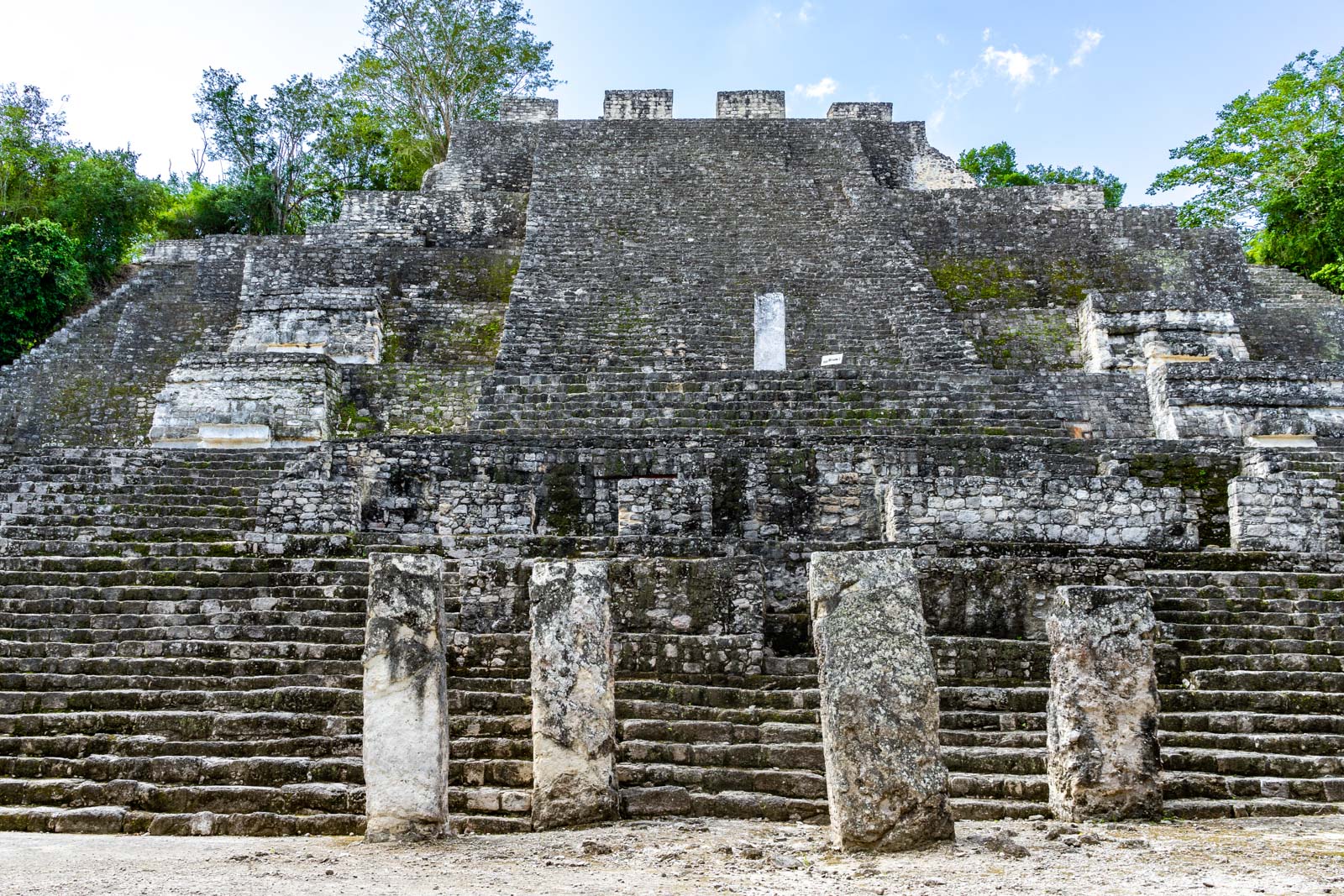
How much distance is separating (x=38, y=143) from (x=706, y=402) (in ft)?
53.8

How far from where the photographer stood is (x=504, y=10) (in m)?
23.2

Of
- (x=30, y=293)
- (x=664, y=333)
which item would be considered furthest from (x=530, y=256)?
(x=30, y=293)

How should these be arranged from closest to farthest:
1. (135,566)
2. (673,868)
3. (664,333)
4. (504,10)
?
(673,868)
(135,566)
(664,333)
(504,10)

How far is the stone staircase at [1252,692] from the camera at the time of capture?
4977 mm

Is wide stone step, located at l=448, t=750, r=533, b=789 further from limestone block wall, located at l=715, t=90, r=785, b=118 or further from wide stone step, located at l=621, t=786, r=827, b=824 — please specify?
limestone block wall, located at l=715, t=90, r=785, b=118

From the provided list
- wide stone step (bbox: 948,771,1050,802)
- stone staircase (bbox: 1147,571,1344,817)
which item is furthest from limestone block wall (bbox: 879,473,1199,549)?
wide stone step (bbox: 948,771,1050,802)

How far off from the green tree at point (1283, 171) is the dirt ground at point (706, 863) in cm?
1654

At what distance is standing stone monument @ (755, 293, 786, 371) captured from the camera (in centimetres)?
1205

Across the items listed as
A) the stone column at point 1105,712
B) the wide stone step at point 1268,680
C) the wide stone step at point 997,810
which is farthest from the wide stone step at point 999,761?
the wide stone step at point 1268,680

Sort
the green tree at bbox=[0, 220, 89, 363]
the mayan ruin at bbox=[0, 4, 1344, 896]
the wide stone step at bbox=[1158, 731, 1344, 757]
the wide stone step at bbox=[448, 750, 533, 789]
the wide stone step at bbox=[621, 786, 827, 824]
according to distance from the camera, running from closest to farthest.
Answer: the mayan ruin at bbox=[0, 4, 1344, 896] < the wide stone step at bbox=[621, 786, 827, 824] < the wide stone step at bbox=[448, 750, 533, 789] < the wide stone step at bbox=[1158, 731, 1344, 757] < the green tree at bbox=[0, 220, 89, 363]

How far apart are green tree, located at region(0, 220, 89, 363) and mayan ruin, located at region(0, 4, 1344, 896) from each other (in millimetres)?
443

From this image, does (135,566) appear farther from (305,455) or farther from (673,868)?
(673,868)

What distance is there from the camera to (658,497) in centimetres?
857

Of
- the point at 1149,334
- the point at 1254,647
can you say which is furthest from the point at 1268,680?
the point at 1149,334
